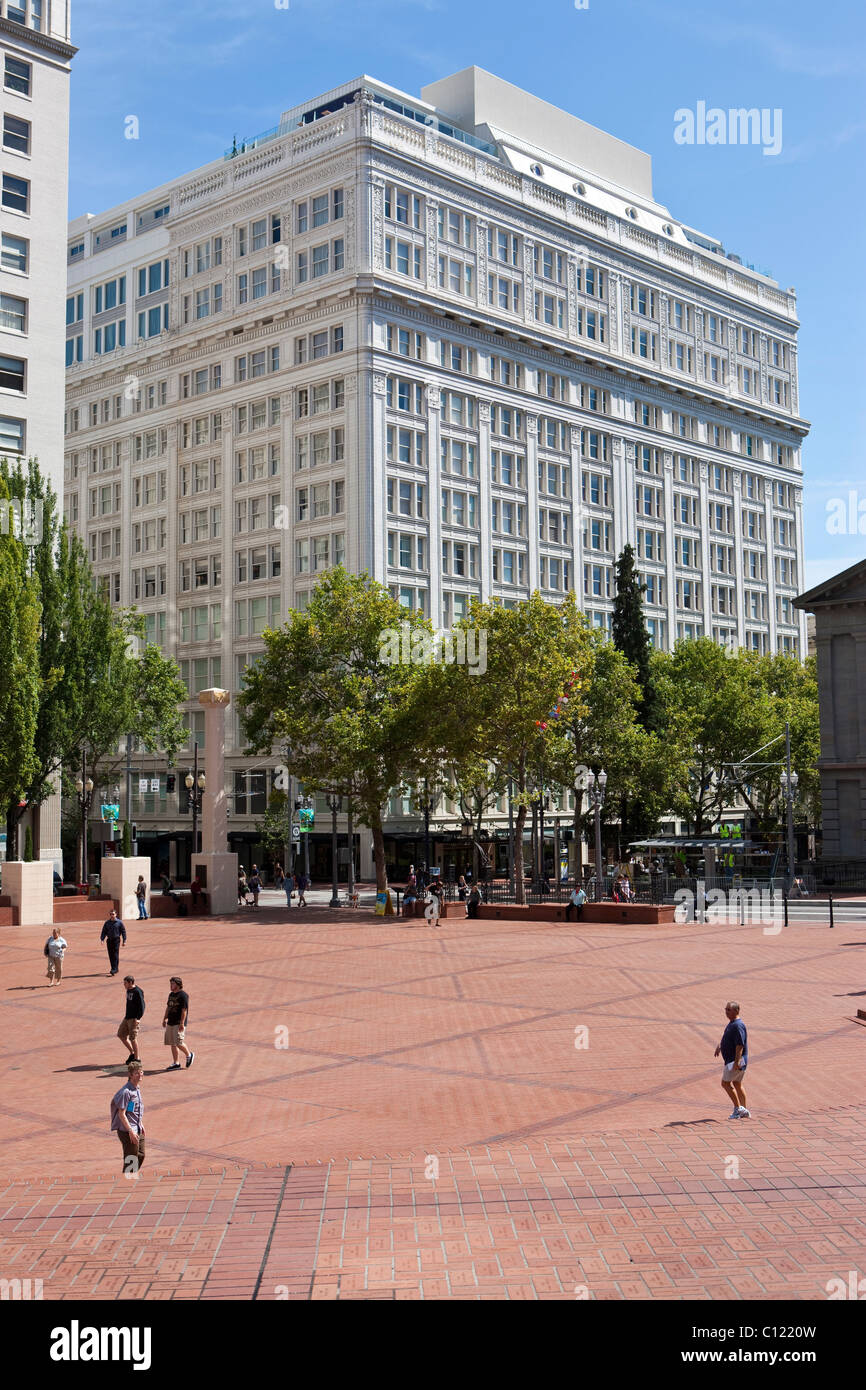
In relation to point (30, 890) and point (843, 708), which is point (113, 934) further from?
point (843, 708)

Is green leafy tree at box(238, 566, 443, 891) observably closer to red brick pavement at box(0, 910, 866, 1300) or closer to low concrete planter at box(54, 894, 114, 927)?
low concrete planter at box(54, 894, 114, 927)

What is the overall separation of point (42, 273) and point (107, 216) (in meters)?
42.8

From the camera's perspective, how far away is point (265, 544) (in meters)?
74.6

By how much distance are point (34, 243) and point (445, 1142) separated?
46.8 metres

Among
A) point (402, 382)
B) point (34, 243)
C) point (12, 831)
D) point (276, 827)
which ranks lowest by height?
point (276, 827)

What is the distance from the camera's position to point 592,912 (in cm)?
4088

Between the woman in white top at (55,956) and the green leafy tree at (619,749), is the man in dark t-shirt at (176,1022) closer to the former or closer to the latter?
the woman in white top at (55,956)

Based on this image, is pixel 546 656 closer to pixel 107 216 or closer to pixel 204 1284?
pixel 204 1284

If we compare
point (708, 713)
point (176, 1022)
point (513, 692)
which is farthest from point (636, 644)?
point (176, 1022)

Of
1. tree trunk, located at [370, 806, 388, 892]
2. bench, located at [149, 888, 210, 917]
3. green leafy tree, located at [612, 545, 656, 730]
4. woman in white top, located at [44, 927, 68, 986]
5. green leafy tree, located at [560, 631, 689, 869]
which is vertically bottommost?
bench, located at [149, 888, 210, 917]

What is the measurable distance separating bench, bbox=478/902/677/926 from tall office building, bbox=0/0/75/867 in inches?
742

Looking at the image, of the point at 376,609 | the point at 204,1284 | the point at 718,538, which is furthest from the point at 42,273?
the point at 718,538

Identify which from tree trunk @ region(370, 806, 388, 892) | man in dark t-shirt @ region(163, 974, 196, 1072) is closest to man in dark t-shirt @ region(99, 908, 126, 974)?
man in dark t-shirt @ region(163, 974, 196, 1072)

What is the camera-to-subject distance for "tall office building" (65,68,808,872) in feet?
233
